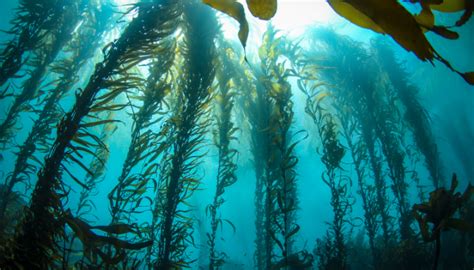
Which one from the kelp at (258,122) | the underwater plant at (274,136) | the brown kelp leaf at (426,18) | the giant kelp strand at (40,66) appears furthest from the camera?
the kelp at (258,122)

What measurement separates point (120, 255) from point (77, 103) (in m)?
1.45

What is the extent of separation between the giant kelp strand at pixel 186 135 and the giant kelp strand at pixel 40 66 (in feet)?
10.1

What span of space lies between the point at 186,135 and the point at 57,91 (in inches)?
147

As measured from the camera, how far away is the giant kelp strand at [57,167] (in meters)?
1.73

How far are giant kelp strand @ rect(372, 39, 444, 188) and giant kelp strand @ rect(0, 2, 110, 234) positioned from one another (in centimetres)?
989

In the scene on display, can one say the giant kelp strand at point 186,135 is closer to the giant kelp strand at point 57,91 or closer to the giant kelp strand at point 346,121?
the giant kelp strand at point 346,121

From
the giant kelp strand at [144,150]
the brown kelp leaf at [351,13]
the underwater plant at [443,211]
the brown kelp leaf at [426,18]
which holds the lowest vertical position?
the underwater plant at [443,211]

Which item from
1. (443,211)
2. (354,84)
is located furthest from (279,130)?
(354,84)

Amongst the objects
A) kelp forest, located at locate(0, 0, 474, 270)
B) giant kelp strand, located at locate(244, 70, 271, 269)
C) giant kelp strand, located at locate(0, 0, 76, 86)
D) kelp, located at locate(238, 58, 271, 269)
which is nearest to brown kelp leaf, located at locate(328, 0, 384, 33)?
kelp forest, located at locate(0, 0, 474, 270)

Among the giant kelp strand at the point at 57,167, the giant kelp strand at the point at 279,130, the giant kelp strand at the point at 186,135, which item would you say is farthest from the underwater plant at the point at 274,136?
the giant kelp strand at the point at 57,167

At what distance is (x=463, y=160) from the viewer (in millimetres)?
16984

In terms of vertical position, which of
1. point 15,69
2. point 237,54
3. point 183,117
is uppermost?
point 237,54

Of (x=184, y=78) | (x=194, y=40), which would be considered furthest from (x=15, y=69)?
(x=194, y=40)

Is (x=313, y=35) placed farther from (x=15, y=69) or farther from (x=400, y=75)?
(x=15, y=69)
